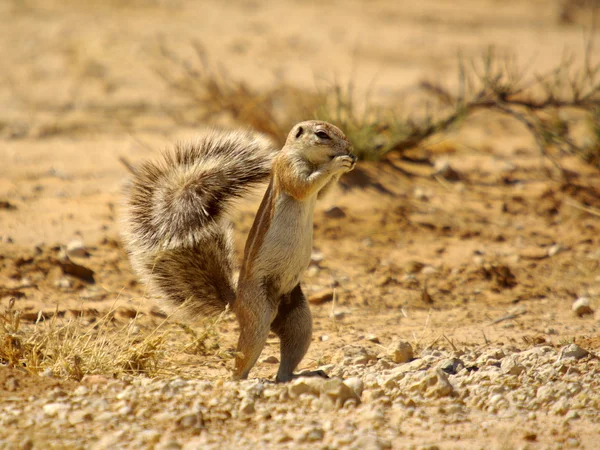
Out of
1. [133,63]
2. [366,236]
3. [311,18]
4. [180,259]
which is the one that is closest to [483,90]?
[366,236]

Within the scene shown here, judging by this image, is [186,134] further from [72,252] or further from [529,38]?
[529,38]

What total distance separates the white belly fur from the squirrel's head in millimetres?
258

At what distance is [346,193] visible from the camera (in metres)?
7.02

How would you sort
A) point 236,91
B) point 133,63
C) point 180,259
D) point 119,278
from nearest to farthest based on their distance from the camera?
1. point 180,259
2. point 119,278
3. point 236,91
4. point 133,63

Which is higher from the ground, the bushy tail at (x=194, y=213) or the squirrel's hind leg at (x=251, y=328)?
the bushy tail at (x=194, y=213)

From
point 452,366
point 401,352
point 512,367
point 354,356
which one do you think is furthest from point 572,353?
point 354,356

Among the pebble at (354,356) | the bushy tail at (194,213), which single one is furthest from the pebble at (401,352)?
the bushy tail at (194,213)

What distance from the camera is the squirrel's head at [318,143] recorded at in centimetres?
405

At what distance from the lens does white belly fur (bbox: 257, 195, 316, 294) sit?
3897 millimetres

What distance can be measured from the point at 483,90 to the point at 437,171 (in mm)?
929

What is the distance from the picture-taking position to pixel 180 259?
407cm

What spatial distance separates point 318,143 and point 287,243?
1.91ft

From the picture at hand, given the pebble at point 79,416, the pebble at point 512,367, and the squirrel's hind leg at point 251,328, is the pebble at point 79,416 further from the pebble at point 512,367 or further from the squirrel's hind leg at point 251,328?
the pebble at point 512,367

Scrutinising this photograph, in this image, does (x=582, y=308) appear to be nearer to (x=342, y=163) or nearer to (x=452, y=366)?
(x=452, y=366)
